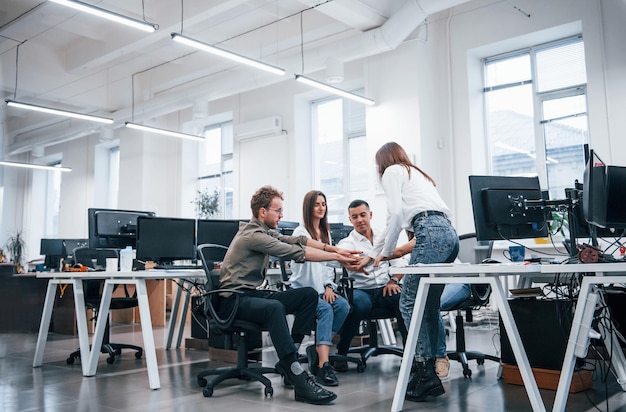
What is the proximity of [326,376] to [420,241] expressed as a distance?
95 centimetres

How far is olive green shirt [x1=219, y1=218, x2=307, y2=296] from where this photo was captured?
9.63 feet

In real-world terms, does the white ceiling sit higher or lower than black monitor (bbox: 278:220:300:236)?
higher

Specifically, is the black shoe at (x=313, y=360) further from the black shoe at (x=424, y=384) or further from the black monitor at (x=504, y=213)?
the black monitor at (x=504, y=213)

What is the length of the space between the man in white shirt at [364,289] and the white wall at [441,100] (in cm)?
336

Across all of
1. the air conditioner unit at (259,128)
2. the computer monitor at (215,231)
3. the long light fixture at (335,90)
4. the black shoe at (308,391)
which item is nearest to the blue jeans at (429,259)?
the black shoe at (308,391)

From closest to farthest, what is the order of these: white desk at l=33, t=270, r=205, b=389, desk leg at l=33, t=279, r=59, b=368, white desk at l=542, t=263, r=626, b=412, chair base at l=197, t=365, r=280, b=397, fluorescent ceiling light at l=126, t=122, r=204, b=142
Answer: white desk at l=542, t=263, r=626, b=412 → chair base at l=197, t=365, r=280, b=397 → white desk at l=33, t=270, r=205, b=389 → desk leg at l=33, t=279, r=59, b=368 → fluorescent ceiling light at l=126, t=122, r=204, b=142

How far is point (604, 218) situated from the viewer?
2.34 metres

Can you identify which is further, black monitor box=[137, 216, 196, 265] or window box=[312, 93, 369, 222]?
window box=[312, 93, 369, 222]

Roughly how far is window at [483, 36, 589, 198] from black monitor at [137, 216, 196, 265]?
4452 millimetres

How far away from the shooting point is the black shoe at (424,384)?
2660 mm

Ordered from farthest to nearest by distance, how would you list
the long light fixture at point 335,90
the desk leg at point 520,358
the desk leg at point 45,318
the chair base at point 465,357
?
the long light fixture at point 335,90, the desk leg at point 45,318, the chair base at point 465,357, the desk leg at point 520,358

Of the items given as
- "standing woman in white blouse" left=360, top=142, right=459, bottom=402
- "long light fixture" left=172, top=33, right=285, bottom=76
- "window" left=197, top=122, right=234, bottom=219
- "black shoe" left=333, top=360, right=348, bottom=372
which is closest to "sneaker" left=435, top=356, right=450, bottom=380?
"standing woman in white blouse" left=360, top=142, right=459, bottom=402

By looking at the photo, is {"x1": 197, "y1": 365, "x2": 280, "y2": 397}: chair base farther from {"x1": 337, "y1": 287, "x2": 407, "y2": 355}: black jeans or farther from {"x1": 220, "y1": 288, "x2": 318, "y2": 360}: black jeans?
{"x1": 337, "y1": 287, "x2": 407, "y2": 355}: black jeans

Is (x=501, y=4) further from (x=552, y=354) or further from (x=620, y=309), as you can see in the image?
(x=552, y=354)
